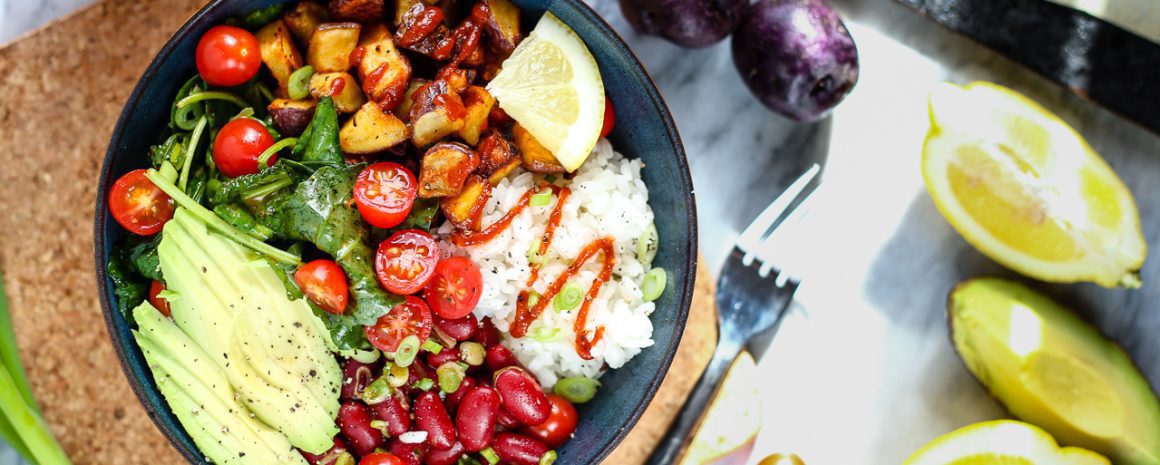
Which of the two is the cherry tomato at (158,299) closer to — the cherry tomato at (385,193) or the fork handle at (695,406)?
the cherry tomato at (385,193)

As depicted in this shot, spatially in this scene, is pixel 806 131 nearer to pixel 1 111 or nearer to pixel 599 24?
pixel 599 24

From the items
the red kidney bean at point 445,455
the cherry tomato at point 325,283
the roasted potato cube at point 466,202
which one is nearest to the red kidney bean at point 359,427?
the red kidney bean at point 445,455

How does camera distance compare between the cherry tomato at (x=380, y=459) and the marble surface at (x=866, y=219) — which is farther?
the marble surface at (x=866, y=219)

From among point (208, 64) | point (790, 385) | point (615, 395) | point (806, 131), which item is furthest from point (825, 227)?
point (208, 64)

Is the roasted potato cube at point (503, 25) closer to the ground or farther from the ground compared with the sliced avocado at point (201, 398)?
farther from the ground

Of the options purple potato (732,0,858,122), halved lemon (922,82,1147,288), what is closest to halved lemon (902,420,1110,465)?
halved lemon (922,82,1147,288)

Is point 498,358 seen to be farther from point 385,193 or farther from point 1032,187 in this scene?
point 1032,187

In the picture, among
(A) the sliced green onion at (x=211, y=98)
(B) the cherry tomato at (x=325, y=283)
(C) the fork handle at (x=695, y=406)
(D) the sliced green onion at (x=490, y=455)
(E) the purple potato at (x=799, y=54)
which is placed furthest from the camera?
(C) the fork handle at (x=695, y=406)

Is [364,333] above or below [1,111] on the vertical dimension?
below
